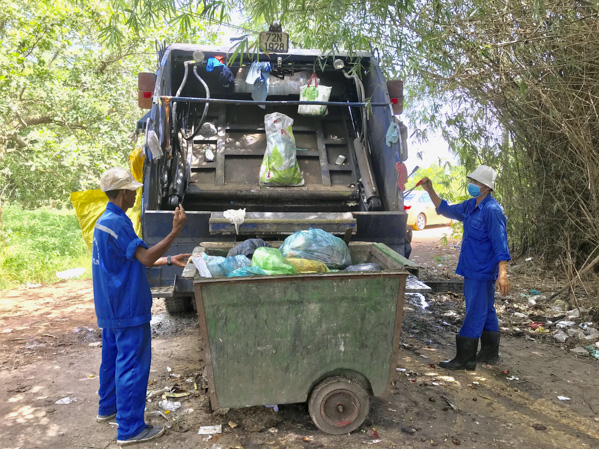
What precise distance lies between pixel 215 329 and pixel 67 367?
177 centimetres

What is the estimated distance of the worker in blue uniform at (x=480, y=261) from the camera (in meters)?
3.24

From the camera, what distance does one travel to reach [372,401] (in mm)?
2885

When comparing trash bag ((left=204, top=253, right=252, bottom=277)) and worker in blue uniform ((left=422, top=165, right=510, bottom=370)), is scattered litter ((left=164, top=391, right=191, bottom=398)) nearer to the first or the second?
trash bag ((left=204, top=253, right=252, bottom=277))

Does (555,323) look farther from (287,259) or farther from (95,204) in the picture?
(95,204)

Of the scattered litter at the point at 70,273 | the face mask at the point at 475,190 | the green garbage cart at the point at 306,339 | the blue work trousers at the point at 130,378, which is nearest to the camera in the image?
the green garbage cart at the point at 306,339

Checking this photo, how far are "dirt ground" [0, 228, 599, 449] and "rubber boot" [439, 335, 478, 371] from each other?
0.07m

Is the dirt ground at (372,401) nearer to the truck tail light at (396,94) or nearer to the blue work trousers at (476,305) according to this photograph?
the blue work trousers at (476,305)

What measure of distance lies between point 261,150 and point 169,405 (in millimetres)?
2339

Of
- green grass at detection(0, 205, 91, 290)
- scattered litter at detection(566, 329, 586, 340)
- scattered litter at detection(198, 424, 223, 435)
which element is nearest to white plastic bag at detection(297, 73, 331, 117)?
scattered litter at detection(198, 424, 223, 435)

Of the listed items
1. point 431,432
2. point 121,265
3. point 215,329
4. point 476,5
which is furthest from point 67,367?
point 476,5

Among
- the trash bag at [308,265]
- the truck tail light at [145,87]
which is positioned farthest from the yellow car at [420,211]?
the trash bag at [308,265]

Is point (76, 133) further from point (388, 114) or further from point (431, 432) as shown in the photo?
point (431, 432)

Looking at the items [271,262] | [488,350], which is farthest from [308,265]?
[488,350]

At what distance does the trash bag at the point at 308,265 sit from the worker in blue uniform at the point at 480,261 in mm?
1222
